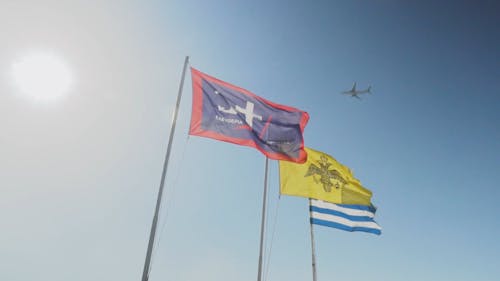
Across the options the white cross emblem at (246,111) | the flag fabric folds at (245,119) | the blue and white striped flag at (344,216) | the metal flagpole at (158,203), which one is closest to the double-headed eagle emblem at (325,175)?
the blue and white striped flag at (344,216)

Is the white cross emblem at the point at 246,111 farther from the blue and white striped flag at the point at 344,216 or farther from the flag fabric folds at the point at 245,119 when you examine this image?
the blue and white striped flag at the point at 344,216

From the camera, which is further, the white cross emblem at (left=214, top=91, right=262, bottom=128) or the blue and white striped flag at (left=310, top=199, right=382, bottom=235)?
the blue and white striped flag at (left=310, top=199, right=382, bottom=235)

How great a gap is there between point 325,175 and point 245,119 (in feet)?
24.7

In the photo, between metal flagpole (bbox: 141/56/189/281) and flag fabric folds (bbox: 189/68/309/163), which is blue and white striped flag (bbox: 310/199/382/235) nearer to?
flag fabric folds (bbox: 189/68/309/163)

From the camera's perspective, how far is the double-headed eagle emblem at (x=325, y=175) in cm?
1732

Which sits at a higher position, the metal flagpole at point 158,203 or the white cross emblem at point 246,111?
the white cross emblem at point 246,111

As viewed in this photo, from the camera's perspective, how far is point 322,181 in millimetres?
17562

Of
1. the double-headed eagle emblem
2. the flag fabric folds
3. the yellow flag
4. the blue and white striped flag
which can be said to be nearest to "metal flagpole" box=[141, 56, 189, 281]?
the flag fabric folds

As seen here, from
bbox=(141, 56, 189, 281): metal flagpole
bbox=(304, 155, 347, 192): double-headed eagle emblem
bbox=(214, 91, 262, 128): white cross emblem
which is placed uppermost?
bbox=(214, 91, 262, 128): white cross emblem

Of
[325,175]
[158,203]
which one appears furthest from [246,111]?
[325,175]

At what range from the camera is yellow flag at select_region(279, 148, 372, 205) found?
1623 centimetres

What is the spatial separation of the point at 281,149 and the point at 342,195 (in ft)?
23.1

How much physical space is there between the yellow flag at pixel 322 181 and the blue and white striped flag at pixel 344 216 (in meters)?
0.83

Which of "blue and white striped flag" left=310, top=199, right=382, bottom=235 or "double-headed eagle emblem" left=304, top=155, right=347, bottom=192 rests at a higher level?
"double-headed eagle emblem" left=304, top=155, right=347, bottom=192
